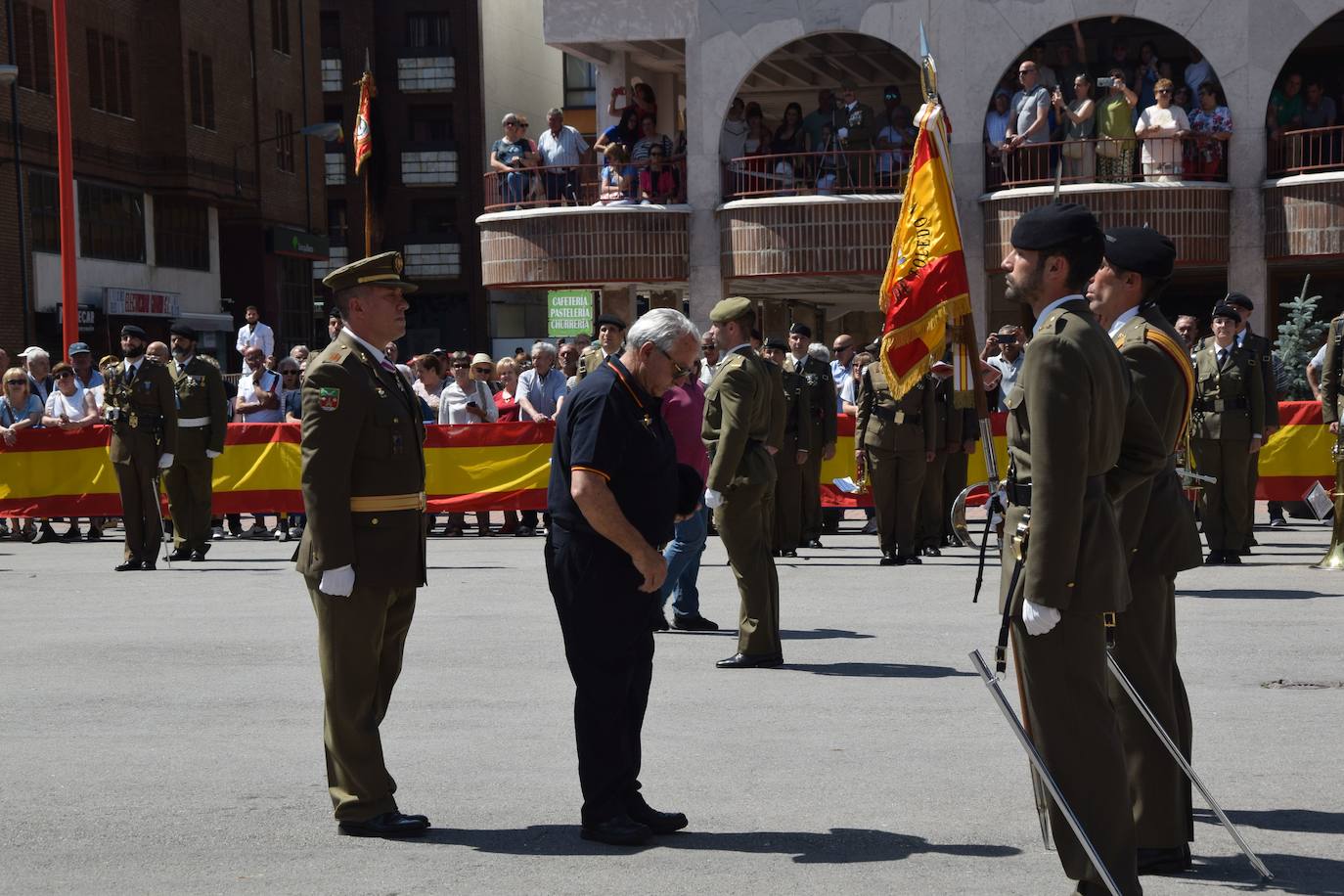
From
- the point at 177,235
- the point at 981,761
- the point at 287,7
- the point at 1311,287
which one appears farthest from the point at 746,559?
the point at 287,7

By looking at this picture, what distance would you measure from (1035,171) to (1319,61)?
6.81 m

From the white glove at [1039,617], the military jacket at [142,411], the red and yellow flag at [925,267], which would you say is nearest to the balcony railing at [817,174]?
the military jacket at [142,411]

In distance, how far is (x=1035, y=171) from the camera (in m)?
27.8

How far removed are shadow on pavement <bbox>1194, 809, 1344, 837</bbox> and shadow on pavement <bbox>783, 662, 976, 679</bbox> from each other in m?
2.99

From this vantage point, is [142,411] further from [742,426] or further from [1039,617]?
[1039,617]

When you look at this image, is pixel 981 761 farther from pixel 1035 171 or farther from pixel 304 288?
pixel 304 288

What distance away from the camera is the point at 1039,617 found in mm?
4949

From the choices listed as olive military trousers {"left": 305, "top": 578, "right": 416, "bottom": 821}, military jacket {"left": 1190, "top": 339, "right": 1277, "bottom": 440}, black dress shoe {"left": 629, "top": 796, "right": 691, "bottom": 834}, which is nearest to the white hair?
olive military trousers {"left": 305, "top": 578, "right": 416, "bottom": 821}

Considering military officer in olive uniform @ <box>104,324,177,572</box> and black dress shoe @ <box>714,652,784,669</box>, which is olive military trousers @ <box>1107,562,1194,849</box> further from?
military officer in olive uniform @ <box>104,324,177,572</box>

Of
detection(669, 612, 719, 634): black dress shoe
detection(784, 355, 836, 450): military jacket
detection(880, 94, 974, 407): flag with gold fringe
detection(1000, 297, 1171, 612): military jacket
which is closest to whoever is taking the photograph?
detection(1000, 297, 1171, 612): military jacket

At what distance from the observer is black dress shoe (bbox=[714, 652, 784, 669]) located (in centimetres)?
985

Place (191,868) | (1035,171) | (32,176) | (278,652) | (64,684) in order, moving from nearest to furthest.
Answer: (191,868) → (64,684) → (278,652) → (1035,171) → (32,176)

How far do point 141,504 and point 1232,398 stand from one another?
31.1 feet

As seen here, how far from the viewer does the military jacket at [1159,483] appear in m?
5.88
